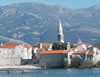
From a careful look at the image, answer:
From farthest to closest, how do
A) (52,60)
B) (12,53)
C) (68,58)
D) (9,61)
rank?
(12,53)
(9,61)
(52,60)
(68,58)

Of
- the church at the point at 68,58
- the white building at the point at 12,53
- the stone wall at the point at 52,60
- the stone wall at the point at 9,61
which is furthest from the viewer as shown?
the white building at the point at 12,53

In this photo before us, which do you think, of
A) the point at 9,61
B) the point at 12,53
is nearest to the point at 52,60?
the point at 9,61

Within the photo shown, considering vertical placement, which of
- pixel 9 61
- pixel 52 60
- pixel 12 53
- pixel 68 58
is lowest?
pixel 9 61

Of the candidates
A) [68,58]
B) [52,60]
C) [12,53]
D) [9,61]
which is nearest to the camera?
[68,58]

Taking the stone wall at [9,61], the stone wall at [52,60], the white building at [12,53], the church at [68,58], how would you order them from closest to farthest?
the church at [68,58], the stone wall at [52,60], the stone wall at [9,61], the white building at [12,53]

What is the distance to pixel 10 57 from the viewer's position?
376 feet

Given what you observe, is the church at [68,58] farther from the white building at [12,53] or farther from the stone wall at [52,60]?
the white building at [12,53]

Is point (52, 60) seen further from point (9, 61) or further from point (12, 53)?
point (12, 53)

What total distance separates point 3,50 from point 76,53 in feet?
94.7

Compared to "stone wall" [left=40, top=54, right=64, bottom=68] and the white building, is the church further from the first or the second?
the white building

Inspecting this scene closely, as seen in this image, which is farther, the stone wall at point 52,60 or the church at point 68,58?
the stone wall at point 52,60

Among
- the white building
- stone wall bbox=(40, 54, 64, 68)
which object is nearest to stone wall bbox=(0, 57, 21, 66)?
the white building

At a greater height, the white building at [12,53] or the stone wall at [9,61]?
the white building at [12,53]

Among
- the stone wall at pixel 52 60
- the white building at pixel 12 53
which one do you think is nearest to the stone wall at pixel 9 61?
the white building at pixel 12 53
